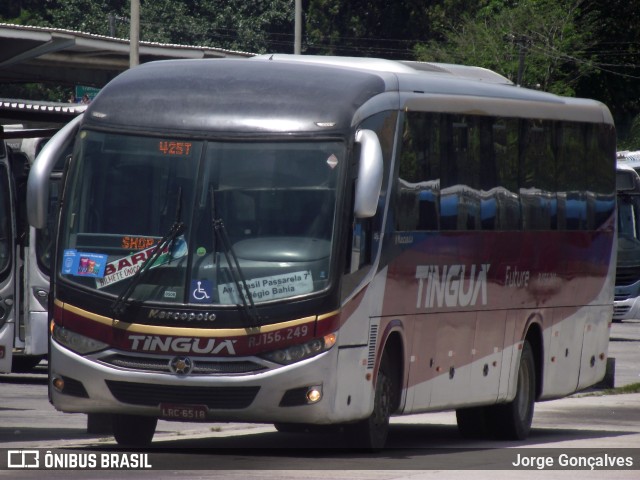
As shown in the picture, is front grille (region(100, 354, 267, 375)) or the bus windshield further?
the bus windshield

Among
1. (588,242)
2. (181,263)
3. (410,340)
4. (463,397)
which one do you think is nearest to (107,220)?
(181,263)

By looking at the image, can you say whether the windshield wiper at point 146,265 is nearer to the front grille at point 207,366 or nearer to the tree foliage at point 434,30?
the front grille at point 207,366

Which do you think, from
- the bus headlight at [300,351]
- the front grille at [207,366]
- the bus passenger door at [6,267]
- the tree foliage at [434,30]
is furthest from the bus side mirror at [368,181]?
the tree foliage at [434,30]

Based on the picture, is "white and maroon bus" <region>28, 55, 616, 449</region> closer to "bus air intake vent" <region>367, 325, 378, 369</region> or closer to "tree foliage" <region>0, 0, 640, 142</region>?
"bus air intake vent" <region>367, 325, 378, 369</region>

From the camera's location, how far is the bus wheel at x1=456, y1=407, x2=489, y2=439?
15.6m

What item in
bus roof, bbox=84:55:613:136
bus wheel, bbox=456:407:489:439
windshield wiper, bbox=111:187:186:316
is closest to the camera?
windshield wiper, bbox=111:187:186:316

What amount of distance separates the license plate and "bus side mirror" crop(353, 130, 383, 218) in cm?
179

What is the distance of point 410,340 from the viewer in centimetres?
1324

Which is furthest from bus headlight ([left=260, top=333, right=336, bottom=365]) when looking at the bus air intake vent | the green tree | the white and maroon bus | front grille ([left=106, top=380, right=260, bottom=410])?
the green tree

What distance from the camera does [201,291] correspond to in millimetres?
11609

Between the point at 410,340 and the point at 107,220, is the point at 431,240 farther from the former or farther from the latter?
the point at 107,220

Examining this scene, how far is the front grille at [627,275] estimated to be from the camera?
115 ft

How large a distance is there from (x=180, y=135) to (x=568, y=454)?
13.5 feet

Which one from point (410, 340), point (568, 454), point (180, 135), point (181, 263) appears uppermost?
point (180, 135)
